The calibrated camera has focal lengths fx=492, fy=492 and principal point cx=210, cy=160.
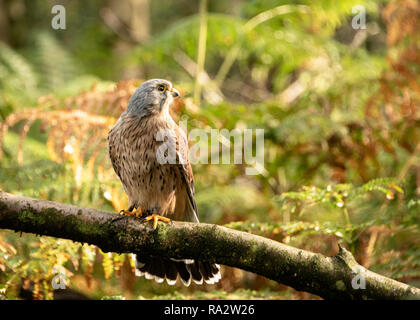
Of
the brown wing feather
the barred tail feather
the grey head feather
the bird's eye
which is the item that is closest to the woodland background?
the barred tail feather

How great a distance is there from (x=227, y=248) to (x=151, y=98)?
1501 millimetres

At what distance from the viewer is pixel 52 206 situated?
2520 mm

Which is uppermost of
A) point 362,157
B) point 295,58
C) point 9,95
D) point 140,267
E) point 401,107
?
point 295,58

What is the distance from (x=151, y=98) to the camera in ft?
11.7

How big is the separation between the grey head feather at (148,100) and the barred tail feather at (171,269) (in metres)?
1.01

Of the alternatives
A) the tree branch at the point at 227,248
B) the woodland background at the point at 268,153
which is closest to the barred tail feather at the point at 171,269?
the woodland background at the point at 268,153

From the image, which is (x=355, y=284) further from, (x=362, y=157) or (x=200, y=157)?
(x=200, y=157)

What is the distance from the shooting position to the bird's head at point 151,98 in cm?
352

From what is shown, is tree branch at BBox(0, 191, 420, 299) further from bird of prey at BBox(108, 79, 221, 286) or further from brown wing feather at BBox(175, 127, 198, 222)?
brown wing feather at BBox(175, 127, 198, 222)

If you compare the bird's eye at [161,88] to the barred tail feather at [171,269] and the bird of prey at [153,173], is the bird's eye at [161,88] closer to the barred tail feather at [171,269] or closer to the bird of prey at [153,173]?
the bird of prey at [153,173]

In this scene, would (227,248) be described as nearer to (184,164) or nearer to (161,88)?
(184,164)
